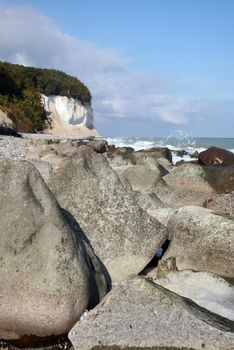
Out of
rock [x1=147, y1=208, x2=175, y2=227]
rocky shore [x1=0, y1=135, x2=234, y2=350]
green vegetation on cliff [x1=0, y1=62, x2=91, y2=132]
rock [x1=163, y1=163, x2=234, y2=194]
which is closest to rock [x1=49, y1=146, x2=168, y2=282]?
rocky shore [x1=0, y1=135, x2=234, y2=350]

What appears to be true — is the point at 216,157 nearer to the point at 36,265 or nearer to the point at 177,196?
the point at 177,196

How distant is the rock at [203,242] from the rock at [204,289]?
81cm

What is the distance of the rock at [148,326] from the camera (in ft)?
13.8

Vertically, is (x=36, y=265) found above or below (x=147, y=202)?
below

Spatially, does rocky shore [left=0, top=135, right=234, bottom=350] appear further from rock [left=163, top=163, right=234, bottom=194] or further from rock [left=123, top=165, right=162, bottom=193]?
rock [left=163, top=163, right=234, bottom=194]

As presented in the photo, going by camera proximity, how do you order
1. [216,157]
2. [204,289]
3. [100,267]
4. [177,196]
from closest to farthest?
[204,289], [100,267], [177,196], [216,157]

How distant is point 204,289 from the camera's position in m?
5.52

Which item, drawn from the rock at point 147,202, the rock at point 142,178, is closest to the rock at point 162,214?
the rock at point 147,202

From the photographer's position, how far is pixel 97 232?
253 inches

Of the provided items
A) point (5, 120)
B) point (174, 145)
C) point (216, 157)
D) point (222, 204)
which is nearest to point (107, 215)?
point (222, 204)

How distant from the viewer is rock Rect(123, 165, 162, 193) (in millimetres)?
11680

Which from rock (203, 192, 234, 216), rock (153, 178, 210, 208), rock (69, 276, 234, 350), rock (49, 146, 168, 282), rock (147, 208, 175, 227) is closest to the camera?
rock (69, 276, 234, 350)

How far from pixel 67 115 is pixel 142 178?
160 feet

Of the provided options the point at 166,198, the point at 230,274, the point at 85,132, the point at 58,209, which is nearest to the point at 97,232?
the point at 58,209
